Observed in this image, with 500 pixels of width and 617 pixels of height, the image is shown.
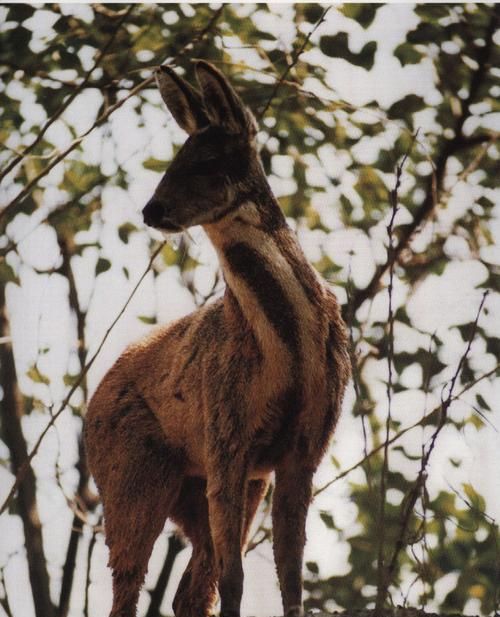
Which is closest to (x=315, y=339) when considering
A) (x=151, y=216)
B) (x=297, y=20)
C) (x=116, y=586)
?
(x=151, y=216)

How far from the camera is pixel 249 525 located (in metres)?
3.78

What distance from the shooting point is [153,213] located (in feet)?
10.7

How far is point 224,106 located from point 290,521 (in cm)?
124

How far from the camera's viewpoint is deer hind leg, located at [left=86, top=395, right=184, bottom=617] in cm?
379

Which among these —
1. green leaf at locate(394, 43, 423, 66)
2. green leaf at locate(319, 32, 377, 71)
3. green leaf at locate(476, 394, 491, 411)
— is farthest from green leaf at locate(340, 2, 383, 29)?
green leaf at locate(476, 394, 491, 411)

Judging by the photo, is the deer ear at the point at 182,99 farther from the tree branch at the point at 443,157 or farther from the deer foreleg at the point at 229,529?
the tree branch at the point at 443,157

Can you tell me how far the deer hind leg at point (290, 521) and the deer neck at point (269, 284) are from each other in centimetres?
36

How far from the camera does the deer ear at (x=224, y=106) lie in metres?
3.42

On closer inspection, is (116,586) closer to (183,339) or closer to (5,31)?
(183,339)

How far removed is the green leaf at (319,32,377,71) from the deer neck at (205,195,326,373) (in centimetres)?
198

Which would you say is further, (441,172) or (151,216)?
(441,172)

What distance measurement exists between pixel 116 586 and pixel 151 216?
1.28m

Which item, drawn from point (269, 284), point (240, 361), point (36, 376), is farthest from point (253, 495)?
point (36, 376)

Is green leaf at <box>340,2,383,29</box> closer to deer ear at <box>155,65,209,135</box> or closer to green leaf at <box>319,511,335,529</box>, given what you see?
deer ear at <box>155,65,209,135</box>
